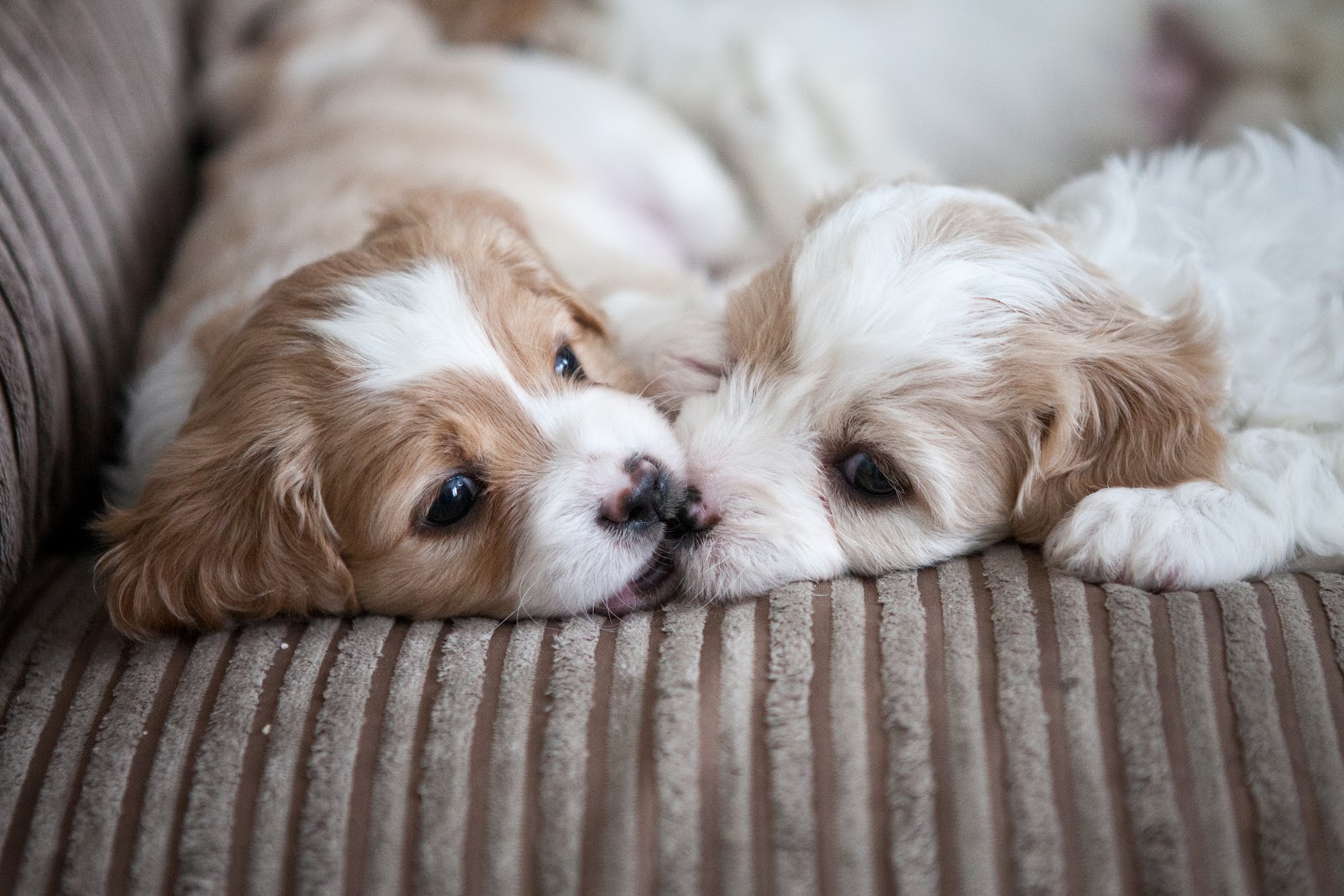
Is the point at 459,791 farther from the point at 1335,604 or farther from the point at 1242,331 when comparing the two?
the point at 1242,331

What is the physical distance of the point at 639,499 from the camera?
1.82 metres

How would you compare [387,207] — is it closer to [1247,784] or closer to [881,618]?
[881,618]

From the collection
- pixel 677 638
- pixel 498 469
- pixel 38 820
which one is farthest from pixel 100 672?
pixel 677 638

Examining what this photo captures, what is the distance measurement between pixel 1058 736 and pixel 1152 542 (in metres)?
0.42

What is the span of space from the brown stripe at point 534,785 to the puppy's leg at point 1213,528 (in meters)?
0.83

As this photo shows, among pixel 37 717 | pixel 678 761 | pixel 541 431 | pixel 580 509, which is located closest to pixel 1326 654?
pixel 678 761

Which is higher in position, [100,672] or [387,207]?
[387,207]

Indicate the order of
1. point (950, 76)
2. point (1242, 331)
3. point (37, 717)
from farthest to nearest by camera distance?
1. point (950, 76)
2. point (1242, 331)
3. point (37, 717)

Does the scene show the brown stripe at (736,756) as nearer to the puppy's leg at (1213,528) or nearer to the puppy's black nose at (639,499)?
the puppy's black nose at (639,499)

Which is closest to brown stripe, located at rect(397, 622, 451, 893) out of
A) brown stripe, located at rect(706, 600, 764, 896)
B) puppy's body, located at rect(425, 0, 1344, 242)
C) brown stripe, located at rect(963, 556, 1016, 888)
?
brown stripe, located at rect(706, 600, 764, 896)

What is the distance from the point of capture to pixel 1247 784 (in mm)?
1346

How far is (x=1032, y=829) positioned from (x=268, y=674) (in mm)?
1109

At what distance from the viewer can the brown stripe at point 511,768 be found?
1.37 m

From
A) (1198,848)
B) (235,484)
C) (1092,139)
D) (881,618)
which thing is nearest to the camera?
(1198,848)
